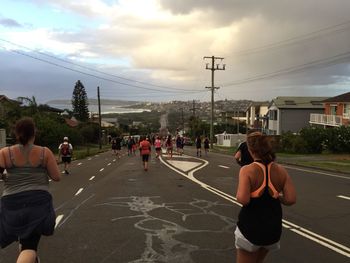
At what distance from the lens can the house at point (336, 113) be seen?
62094mm

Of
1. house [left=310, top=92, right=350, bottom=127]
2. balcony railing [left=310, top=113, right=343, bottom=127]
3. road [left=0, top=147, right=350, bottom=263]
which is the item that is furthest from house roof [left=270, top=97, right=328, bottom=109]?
road [left=0, top=147, right=350, bottom=263]

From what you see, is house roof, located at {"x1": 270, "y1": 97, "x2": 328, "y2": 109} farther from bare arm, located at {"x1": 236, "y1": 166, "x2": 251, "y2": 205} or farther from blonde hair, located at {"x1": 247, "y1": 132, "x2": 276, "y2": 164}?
bare arm, located at {"x1": 236, "y1": 166, "x2": 251, "y2": 205}

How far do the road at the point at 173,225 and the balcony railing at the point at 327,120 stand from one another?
151 ft

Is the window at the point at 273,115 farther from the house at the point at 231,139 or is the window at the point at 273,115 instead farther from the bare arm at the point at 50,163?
the bare arm at the point at 50,163

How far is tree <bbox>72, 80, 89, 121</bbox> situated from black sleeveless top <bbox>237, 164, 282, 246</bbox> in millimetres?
122694

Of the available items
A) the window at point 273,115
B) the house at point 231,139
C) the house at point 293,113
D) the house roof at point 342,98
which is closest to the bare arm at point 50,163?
the house roof at point 342,98

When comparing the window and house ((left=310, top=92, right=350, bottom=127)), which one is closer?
house ((left=310, top=92, right=350, bottom=127))

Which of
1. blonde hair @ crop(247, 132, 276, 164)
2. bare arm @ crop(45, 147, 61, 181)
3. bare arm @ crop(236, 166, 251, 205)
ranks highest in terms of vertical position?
blonde hair @ crop(247, 132, 276, 164)

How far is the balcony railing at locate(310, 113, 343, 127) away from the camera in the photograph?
62116 mm

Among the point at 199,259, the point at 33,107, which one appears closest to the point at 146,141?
the point at 199,259

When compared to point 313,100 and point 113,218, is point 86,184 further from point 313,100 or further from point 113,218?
point 313,100

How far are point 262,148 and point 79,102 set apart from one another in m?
123

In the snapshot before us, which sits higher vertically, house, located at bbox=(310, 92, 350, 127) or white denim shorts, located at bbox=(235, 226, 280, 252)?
house, located at bbox=(310, 92, 350, 127)

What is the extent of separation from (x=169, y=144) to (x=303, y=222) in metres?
28.4
